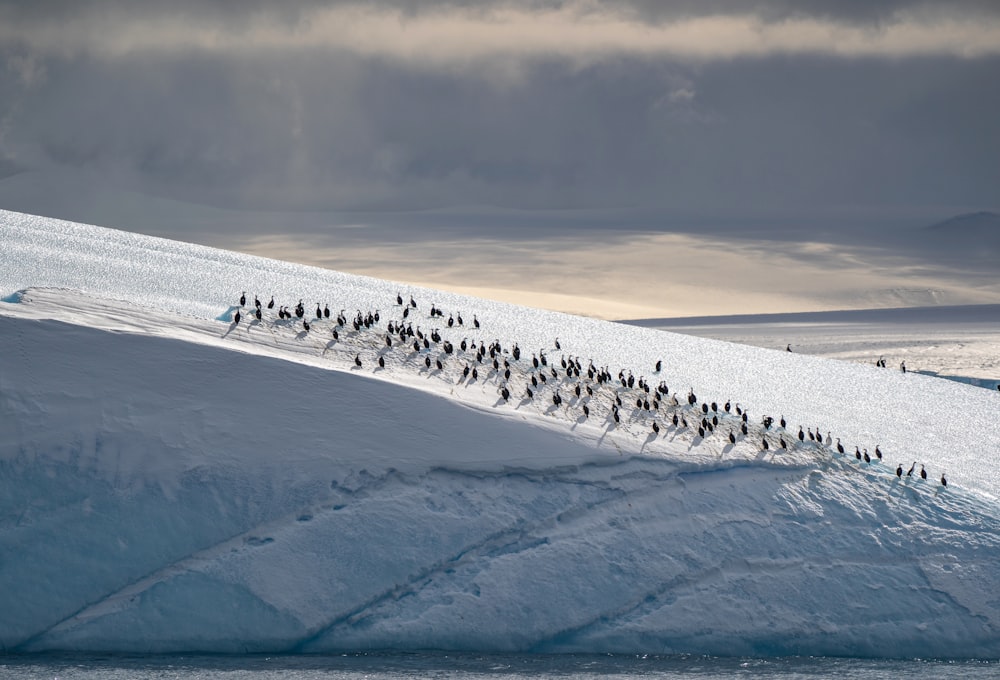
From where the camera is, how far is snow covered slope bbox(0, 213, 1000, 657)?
55.2 ft

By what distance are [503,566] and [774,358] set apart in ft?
60.8

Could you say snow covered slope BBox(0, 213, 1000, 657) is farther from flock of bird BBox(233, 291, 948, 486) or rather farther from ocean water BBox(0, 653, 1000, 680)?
ocean water BBox(0, 653, 1000, 680)

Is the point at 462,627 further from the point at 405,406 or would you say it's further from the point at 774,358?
the point at 774,358

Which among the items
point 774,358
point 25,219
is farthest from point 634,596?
point 25,219

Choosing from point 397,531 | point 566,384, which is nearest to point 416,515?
point 397,531

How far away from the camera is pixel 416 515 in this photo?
59.0 ft

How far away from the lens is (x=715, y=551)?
61.2ft

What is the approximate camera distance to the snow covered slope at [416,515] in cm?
1681

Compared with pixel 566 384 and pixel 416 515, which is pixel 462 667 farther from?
pixel 566 384

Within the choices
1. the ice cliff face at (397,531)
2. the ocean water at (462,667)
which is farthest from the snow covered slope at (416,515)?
the ocean water at (462,667)

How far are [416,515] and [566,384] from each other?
5972 mm

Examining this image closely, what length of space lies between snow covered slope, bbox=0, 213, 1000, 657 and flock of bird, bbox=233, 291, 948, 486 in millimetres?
120

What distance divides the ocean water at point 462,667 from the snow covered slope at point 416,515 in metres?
0.32

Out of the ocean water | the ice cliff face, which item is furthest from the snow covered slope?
the ocean water
